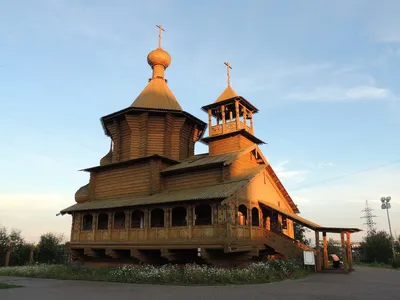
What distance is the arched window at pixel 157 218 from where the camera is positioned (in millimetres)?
23344

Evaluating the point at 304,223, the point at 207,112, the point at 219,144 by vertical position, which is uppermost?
the point at 207,112

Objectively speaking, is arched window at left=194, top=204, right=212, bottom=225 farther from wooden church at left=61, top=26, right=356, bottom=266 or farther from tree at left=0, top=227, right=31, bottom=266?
tree at left=0, top=227, right=31, bottom=266

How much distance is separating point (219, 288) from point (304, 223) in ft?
30.0

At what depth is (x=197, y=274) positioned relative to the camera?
16.7m

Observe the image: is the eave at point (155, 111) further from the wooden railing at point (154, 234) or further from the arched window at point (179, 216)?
the wooden railing at point (154, 234)

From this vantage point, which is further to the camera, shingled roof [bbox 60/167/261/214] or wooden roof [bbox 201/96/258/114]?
wooden roof [bbox 201/96/258/114]

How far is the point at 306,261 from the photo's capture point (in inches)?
827

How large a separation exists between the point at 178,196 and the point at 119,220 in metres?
6.80

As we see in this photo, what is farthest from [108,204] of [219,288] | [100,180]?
[219,288]

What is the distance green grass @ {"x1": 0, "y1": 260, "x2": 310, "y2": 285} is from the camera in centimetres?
1648

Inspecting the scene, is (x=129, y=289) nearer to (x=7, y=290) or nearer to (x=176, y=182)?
(x=7, y=290)

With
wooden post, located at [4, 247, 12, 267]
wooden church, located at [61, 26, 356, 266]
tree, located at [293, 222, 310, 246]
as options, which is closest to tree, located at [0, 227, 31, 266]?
wooden post, located at [4, 247, 12, 267]

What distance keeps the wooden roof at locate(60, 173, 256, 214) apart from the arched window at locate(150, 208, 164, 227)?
1.20 m

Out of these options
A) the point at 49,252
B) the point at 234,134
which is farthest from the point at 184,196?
the point at 49,252
